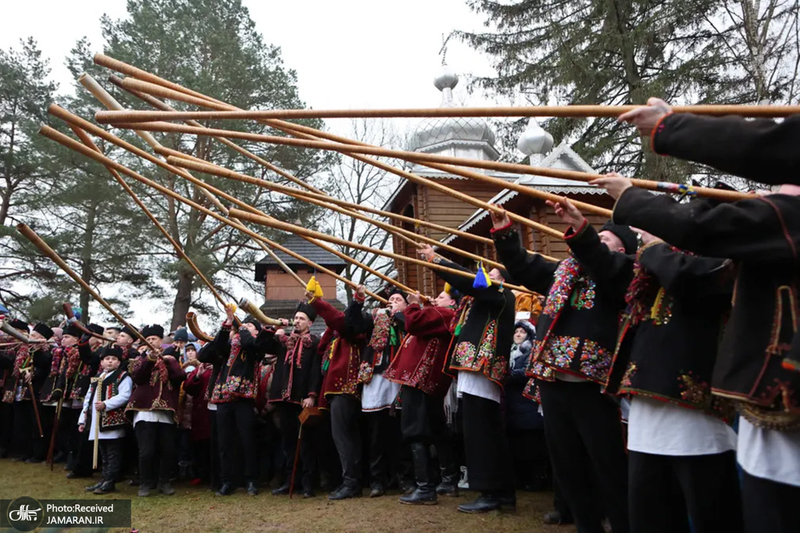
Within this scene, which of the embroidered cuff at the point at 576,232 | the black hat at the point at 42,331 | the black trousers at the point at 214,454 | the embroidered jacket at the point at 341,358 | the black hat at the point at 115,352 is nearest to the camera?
the embroidered cuff at the point at 576,232

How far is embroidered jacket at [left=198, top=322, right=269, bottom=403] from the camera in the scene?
22.1 feet

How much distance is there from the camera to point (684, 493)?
252 cm

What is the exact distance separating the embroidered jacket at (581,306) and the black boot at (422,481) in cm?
214

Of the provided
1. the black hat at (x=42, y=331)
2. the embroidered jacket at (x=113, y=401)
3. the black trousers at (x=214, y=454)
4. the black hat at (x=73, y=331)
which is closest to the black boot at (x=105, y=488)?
the embroidered jacket at (x=113, y=401)

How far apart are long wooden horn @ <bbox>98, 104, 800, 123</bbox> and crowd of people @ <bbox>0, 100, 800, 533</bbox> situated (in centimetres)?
18

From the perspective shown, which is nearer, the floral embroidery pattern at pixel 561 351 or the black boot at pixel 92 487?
the floral embroidery pattern at pixel 561 351

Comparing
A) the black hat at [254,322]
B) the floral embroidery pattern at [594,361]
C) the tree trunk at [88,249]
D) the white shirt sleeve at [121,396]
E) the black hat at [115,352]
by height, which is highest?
the tree trunk at [88,249]

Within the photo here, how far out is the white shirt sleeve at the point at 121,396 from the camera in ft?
23.0

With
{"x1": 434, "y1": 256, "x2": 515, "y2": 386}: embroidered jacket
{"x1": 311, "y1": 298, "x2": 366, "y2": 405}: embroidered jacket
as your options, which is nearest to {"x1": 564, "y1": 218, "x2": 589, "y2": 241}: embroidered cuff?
{"x1": 434, "y1": 256, "x2": 515, "y2": 386}: embroidered jacket

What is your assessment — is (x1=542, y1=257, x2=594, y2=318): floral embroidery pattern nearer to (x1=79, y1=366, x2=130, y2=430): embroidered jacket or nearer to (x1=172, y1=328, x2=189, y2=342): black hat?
(x1=79, y1=366, x2=130, y2=430): embroidered jacket

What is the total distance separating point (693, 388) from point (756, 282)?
721 mm

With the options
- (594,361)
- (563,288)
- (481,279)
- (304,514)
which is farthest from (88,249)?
(594,361)

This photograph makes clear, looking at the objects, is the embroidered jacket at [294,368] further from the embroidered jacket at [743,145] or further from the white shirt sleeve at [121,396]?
the embroidered jacket at [743,145]

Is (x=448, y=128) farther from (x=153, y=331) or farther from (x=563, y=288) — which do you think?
(x=563, y=288)
